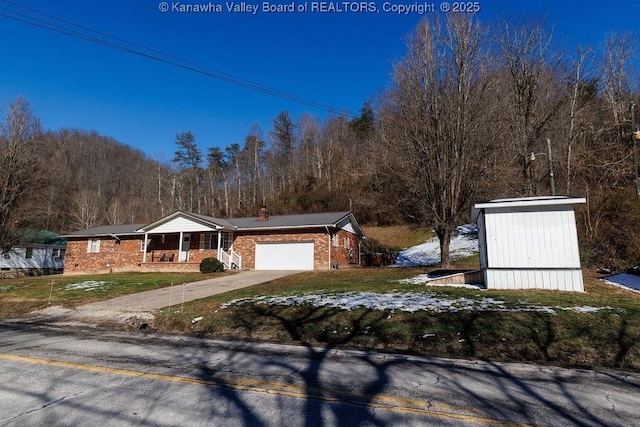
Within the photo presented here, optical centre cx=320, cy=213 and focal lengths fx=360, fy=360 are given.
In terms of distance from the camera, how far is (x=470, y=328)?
280 inches

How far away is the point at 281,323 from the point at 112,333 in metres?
4.06

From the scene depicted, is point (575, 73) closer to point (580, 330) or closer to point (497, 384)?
point (580, 330)

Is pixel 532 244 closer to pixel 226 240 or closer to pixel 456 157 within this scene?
pixel 456 157

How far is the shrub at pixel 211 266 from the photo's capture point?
73.8ft

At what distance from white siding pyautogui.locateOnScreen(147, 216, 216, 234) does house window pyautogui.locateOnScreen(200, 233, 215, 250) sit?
3.95 feet

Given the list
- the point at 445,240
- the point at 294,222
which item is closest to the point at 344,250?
the point at 294,222

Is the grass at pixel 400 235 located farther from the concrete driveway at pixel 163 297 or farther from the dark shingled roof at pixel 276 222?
the concrete driveway at pixel 163 297

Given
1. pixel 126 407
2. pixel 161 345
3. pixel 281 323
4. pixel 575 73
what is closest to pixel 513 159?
pixel 575 73

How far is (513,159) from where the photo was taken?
67.5 feet

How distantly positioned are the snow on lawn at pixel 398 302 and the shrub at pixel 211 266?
38.2 feet

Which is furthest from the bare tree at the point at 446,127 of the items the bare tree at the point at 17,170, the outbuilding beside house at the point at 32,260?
the outbuilding beside house at the point at 32,260

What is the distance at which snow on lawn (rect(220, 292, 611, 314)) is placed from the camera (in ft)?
27.3

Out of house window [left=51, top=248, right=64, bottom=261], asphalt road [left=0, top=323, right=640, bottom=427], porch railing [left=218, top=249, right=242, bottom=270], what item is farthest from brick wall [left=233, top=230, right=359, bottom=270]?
house window [left=51, top=248, right=64, bottom=261]

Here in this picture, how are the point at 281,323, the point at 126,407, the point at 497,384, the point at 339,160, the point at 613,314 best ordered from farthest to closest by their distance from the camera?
the point at 339,160, the point at 281,323, the point at 613,314, the point at 497,384, the point at 126,407
